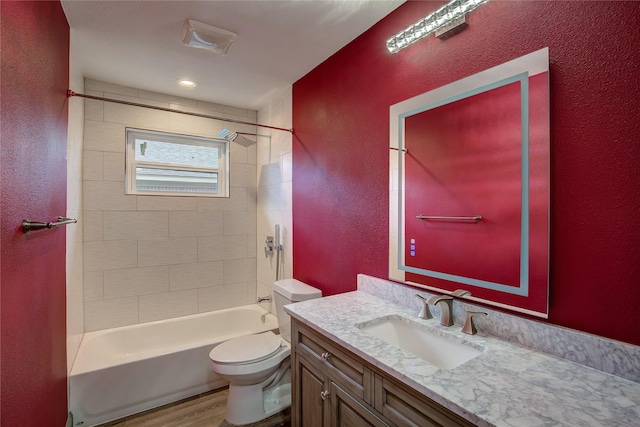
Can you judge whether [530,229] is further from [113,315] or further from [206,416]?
[113,315]

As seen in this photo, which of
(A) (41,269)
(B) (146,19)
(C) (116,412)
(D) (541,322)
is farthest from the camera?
(C) (116,412)

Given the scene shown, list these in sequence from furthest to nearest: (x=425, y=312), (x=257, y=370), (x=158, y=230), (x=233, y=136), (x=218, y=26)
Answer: (x=158, y=230), (x=233, y=136), (x=257, y=370), (x=218, y=26), (x=425, y=312)

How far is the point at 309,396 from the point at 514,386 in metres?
0.92

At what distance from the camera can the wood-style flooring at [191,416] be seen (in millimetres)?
2016

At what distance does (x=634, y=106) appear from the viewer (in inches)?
34.9

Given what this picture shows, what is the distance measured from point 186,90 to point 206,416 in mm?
2695

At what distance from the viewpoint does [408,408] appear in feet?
3.07

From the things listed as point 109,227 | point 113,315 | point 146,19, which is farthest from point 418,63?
point 113,315

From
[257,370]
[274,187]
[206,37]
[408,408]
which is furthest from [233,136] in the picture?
[408,408]

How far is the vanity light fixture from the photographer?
126 cm

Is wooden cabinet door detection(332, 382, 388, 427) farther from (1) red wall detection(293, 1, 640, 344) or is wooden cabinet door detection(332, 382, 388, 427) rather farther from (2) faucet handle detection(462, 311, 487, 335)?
(1) red wall detection(293, 1, 640, 344)

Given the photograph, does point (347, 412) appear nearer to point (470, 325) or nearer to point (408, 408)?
point (408, 408)

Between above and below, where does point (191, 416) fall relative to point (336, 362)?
below

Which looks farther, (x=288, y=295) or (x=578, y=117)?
(x=288, y=295)
